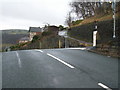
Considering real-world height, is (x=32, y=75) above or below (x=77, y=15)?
below

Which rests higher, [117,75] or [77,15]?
[77,15]

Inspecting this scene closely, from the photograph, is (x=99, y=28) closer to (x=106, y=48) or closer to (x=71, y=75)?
(x=106, y=48)

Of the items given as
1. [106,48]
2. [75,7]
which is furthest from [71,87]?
[75,7]

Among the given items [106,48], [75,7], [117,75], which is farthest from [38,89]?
[75,7]

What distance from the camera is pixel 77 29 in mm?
47219

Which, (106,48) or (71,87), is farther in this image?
(106,48)

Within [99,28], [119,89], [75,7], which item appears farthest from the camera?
[75,7]

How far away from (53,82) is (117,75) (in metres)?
2.51

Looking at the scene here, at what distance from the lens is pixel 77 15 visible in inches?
2516

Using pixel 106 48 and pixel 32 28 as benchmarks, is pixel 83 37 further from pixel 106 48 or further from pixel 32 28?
pixel 32 28

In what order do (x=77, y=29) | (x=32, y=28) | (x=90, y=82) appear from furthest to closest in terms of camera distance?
(x=32, y=28)
(x=77, y=29)
(x=90, y=82)

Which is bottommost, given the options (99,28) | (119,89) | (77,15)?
(119,89)

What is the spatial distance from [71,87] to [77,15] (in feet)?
197

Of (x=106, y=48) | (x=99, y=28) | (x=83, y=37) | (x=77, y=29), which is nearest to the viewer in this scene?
(x=106, y=48)
